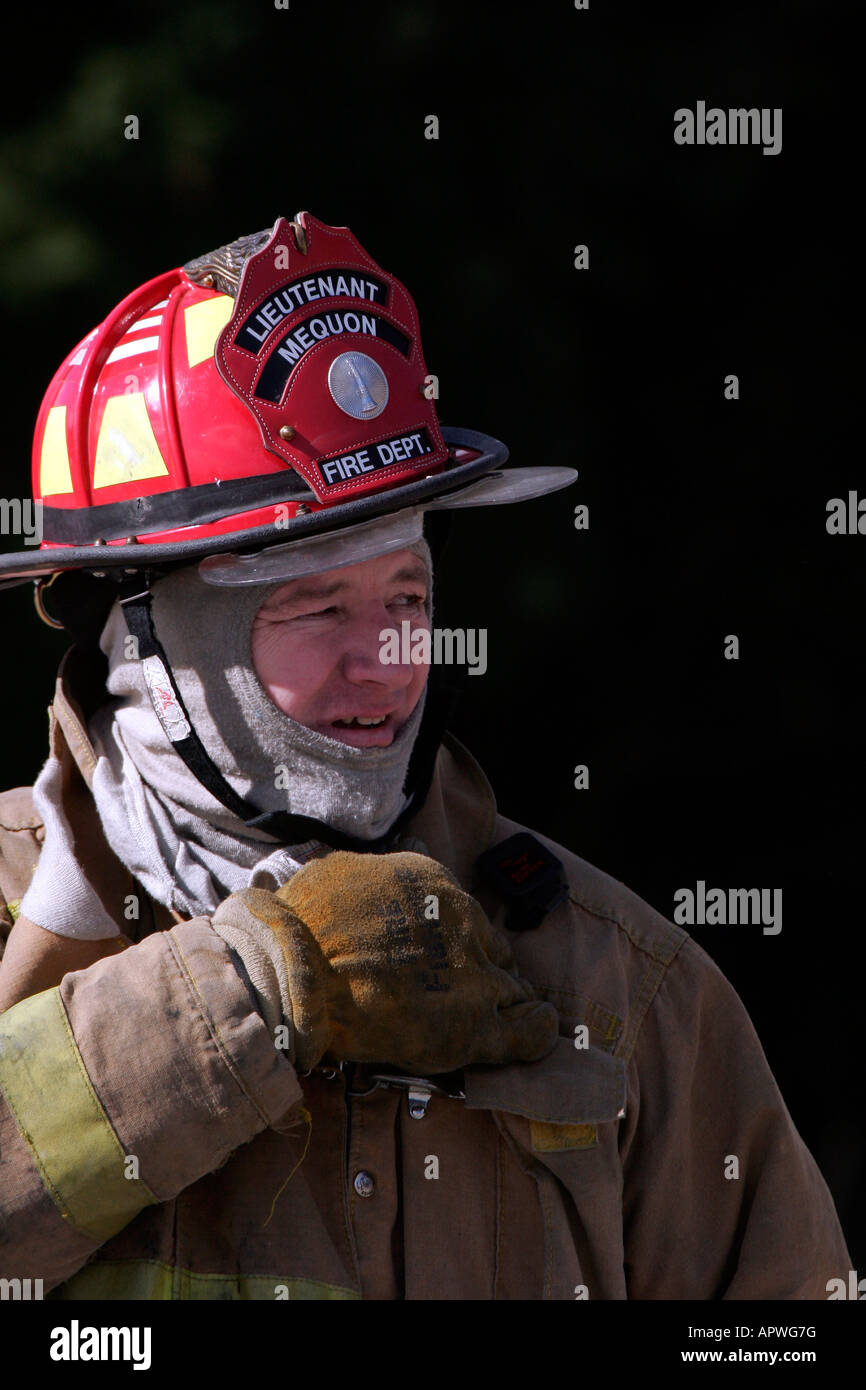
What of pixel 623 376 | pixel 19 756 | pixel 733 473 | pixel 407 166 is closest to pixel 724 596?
pixel 733 473

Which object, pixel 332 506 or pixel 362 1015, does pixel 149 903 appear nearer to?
pixel 362 1015

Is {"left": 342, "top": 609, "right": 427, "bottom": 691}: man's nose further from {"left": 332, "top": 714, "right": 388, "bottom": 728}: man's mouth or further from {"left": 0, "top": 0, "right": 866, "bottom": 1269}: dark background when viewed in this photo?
{"left": 0, "top": 0, "right": 866, "bottom": 1269}: dark background

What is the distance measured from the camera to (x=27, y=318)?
372 centimetres

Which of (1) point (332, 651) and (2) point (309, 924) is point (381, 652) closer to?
(1) point (332, 651)

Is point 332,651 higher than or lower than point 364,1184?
higher

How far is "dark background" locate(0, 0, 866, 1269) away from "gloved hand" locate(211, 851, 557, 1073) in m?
2.02

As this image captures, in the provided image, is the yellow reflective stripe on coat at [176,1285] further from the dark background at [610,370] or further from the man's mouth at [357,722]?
the dark background at [610,370]

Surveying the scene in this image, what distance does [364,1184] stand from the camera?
2.11 meters

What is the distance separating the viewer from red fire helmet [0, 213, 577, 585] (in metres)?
2.19

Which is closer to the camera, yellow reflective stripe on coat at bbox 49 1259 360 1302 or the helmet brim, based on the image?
yellow reflective stripe on coat at bbox 49 1259 360 1302

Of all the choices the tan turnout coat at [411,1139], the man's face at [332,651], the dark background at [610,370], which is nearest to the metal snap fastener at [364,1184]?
the tan turnout coat at [411,1139]

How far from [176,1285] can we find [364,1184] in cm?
27

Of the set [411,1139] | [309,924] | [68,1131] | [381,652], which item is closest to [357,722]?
[381,652]

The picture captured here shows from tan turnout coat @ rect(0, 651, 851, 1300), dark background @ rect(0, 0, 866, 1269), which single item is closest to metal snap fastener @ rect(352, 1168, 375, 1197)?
tan turnout coat @ rect(0, 651, 851, 1300)
